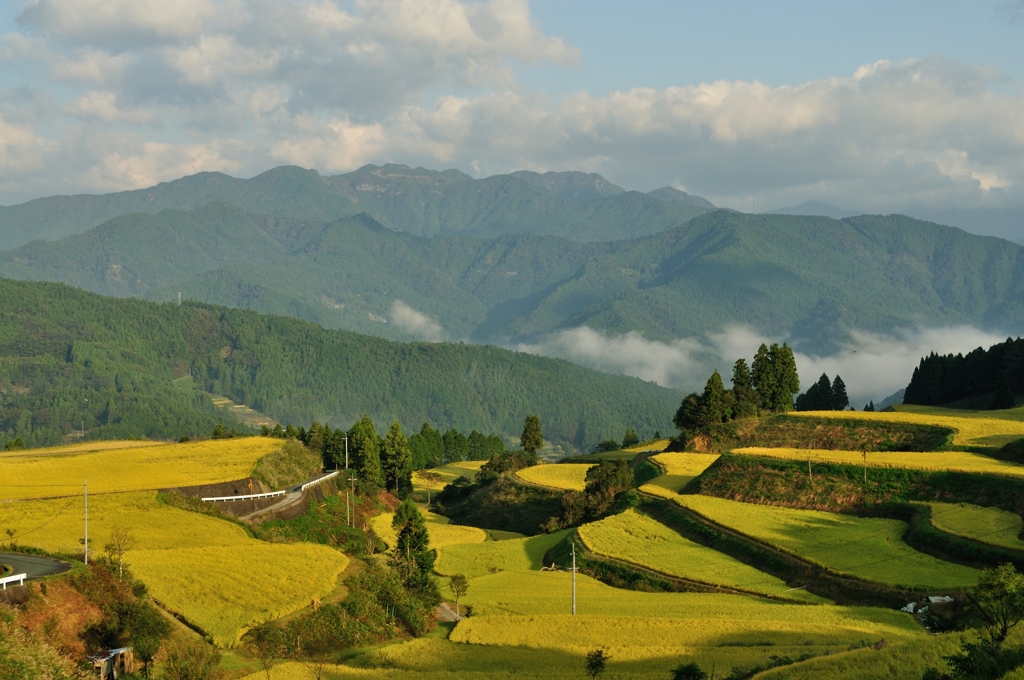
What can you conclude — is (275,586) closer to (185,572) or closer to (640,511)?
(185,572)

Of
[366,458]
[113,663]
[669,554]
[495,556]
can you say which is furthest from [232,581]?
[366,458]

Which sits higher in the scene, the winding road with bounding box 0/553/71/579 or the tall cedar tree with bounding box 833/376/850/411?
the tall cedar tree with bounding box 833/376/850/411

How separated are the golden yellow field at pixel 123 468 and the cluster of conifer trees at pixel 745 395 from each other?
56038 mm

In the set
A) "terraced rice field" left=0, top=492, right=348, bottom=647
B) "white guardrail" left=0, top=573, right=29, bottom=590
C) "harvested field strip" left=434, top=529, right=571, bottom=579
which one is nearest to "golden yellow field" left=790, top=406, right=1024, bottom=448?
"harvested field strip" left=434, top=529, right=571, bottom=579

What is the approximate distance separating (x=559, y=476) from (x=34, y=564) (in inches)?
3257

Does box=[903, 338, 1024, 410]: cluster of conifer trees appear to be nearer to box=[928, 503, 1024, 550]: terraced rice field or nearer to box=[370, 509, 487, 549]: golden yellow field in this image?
box=[928, 503, 1024, 550]: terraced rice field

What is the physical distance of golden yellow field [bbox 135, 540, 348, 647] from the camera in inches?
2191

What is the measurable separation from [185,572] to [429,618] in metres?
16.6

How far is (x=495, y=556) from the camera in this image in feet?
309

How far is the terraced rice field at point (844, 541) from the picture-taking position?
67188mm

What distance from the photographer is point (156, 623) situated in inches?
1980

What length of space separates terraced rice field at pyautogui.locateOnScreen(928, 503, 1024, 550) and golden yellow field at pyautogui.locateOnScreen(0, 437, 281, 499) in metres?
63.0

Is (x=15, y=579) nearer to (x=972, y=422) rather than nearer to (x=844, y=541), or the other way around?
(x=844, y=541)

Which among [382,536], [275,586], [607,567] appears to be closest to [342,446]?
[382,536]
